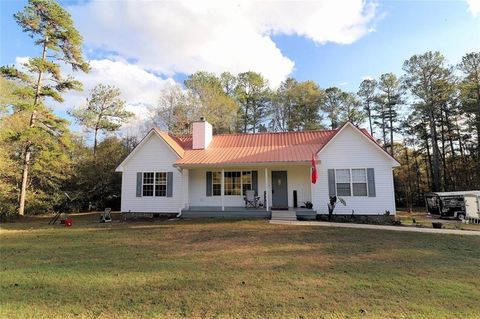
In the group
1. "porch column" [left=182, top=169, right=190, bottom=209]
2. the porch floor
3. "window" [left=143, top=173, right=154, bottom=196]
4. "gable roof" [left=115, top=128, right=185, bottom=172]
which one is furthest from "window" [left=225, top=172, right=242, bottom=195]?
"window" [left=143, top=173, right=154, bottom=196]

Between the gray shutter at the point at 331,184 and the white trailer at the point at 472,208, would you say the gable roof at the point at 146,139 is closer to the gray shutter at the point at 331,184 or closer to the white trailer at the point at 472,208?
the gray shutter at the point at 331,184

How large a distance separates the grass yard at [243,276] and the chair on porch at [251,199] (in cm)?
525

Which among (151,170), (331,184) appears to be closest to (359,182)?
(331,184)

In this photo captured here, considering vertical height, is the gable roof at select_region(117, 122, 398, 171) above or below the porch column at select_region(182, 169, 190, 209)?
above

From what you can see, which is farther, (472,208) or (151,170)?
(472,208)

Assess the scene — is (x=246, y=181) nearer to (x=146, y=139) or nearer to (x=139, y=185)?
(x=139, y=185)

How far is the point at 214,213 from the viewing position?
14.9 m

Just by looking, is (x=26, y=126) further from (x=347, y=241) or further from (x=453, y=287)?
(x=453, y=287)

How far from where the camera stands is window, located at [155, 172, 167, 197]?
16.3 m

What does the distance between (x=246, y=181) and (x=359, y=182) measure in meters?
6.25

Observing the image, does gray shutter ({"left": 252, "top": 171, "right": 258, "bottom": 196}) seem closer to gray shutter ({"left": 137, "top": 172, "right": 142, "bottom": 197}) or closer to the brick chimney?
the brick chimney

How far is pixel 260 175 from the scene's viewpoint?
53.4ft

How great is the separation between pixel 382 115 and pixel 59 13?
1354 inches

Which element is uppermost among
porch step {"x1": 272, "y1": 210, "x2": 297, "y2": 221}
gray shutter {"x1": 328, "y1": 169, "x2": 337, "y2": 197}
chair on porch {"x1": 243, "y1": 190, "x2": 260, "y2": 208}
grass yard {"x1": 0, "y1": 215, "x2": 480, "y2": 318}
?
gray shutter {"x1": 328, "y1": 169, "x2": 337, "y2": 197}
